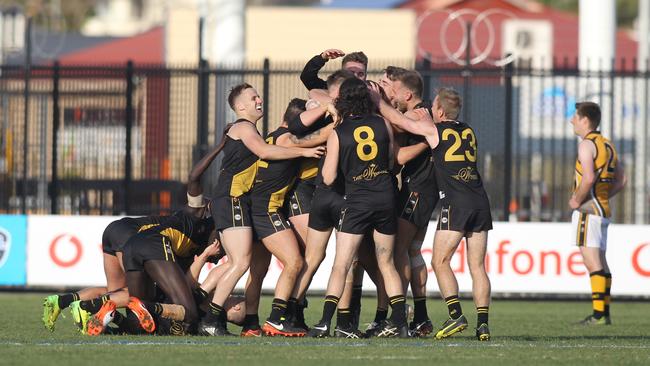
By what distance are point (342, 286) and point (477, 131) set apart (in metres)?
8.35

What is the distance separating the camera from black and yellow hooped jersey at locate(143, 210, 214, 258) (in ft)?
39.1

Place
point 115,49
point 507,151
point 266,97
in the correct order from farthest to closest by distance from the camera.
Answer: point 115,49
point 266,97
point 507,151

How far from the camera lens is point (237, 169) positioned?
11.7 meters

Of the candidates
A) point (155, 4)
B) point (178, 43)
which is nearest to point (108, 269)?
point (178, 43)

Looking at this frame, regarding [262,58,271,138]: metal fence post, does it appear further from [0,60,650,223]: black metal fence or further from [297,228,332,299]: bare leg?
[297,228,332,299]: bare leg

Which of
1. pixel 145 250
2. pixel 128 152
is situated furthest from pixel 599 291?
pixel 128 152

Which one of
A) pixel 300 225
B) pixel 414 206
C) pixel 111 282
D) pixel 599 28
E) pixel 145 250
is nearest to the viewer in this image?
pixel 145 250

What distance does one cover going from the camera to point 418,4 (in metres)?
51.2

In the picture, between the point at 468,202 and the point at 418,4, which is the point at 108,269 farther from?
the point at 418,4

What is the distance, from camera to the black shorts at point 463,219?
37.3ft

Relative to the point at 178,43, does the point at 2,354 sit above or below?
below

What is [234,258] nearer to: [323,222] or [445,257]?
[323,222]

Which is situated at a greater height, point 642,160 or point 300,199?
point 642,160

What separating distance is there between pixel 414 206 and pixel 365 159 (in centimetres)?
91
